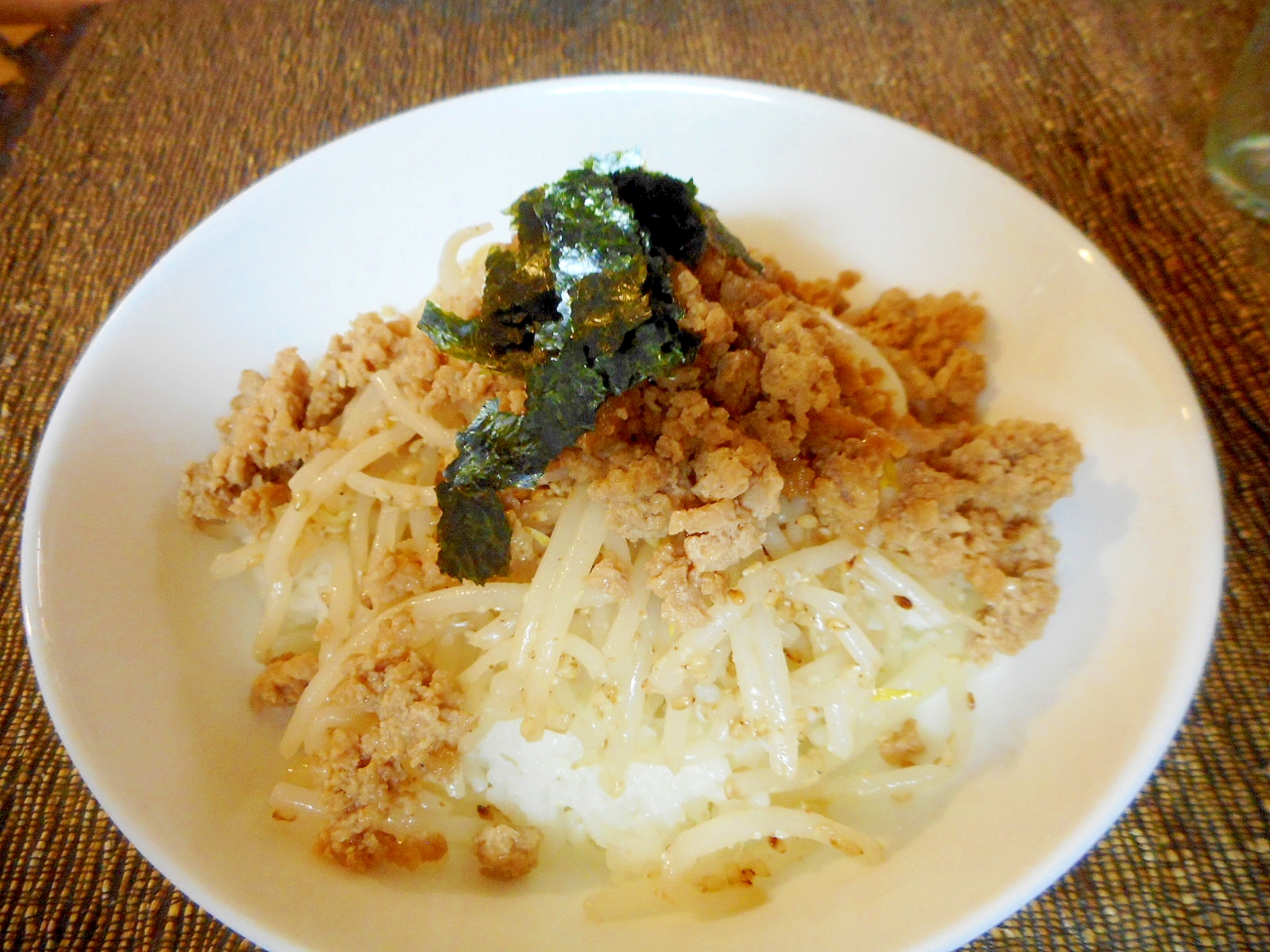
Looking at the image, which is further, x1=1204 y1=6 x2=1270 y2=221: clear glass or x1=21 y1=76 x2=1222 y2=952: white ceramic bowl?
x1=1204 y1=6 x2=1270 y2=221: clear glass

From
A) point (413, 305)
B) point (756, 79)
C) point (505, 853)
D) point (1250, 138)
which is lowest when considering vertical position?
point (505, 853)

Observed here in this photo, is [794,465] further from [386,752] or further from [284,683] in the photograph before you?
[284,683]

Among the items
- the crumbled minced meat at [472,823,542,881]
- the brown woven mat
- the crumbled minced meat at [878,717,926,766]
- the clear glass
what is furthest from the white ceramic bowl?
the clear glass

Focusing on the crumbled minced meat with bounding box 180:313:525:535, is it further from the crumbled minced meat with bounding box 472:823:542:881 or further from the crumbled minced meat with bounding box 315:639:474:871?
the crumbled minced meat with bounding box 472:823:542:881

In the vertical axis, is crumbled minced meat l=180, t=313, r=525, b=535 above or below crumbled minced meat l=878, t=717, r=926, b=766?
above

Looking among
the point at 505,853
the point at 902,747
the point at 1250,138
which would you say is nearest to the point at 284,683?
the point at 505,853

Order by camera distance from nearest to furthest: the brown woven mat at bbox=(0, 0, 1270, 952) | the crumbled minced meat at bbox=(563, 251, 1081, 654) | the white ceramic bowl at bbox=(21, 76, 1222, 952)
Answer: the white ceramic bowl at bbox=(21, 76, 1222, 952) < the crumbled minced meat at bbox=(563, 251, 1081, 654) < the brown woven mat at bbox=(0, 0, 1270, 952)

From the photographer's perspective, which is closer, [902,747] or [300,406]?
[902,747]
